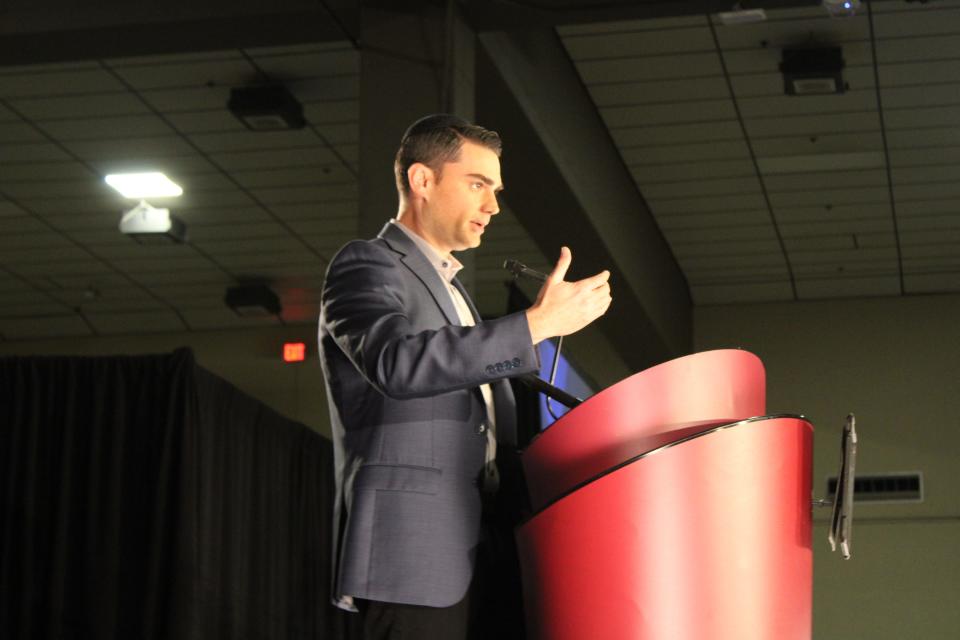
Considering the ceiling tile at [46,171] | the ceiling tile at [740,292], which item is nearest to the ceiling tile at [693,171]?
the ceiling tile at [740,292]

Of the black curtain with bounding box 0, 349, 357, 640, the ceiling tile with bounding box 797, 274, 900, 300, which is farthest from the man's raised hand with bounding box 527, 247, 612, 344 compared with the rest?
the ceiling tile with bounding box 797, 274, 900, 300

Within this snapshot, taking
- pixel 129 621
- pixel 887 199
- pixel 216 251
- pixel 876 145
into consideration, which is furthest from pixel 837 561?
pixel 129 621

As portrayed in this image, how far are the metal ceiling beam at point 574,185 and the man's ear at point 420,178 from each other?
4.50 m

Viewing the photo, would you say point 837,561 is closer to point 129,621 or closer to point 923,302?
point 923,302

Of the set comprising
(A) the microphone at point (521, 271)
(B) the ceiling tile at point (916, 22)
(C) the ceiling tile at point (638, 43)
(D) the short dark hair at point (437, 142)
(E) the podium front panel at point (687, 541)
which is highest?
(C) the ceiling tile at point (638, 43)

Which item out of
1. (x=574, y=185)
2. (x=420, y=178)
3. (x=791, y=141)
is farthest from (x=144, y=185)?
(x=420, y=178)

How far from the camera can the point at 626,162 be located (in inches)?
381

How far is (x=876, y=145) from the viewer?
9172 mm

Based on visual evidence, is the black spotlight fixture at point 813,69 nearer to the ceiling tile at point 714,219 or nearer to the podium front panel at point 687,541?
the ceiling tile at point 714,219

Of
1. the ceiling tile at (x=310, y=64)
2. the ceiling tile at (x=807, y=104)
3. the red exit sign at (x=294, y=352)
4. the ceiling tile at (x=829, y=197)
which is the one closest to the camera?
the ceiling tile at (x=310, y=64)

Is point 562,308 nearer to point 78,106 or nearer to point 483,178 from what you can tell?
point 483,178

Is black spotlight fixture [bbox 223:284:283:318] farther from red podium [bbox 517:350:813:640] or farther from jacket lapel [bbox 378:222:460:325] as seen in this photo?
red podium [bbox 517:350:813:640]

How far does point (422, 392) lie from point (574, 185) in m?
6.73

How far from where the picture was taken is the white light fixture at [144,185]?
9.68m
